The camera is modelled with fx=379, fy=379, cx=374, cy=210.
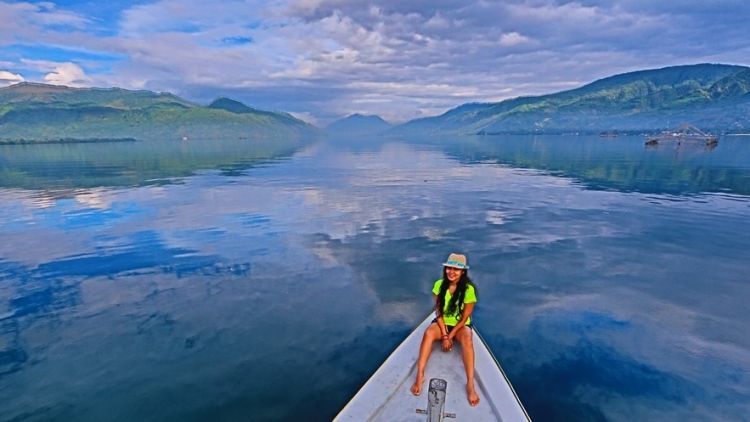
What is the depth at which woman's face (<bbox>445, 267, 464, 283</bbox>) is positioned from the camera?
8.34 meters

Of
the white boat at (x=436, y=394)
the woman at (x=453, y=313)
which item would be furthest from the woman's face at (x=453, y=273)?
the white boat at (x=436, y=394)

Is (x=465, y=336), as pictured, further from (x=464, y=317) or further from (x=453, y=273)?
(x=453, y=273)

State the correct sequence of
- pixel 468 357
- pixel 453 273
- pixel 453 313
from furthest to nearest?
1. pixel 453 313
2. pixel 453 273
3. pixel 468 357

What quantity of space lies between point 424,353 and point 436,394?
2.40 meters

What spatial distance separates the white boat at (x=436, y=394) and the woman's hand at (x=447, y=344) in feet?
0.32

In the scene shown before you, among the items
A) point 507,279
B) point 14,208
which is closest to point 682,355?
point 507,279

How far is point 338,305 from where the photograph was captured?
45.4 feet

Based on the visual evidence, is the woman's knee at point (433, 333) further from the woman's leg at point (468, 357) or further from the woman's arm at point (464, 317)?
the woman's leg at point (468, 357)

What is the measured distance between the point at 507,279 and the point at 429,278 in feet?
10.7

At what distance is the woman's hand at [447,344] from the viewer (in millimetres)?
8672

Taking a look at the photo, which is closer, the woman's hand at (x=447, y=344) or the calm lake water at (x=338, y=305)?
the woman's hand at (x=447, y=344)

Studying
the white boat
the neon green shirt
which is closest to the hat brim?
the neon green shirt

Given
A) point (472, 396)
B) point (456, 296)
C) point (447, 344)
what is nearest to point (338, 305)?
point (447, 344)

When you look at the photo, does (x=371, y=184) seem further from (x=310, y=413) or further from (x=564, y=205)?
(x=310, y=413)
